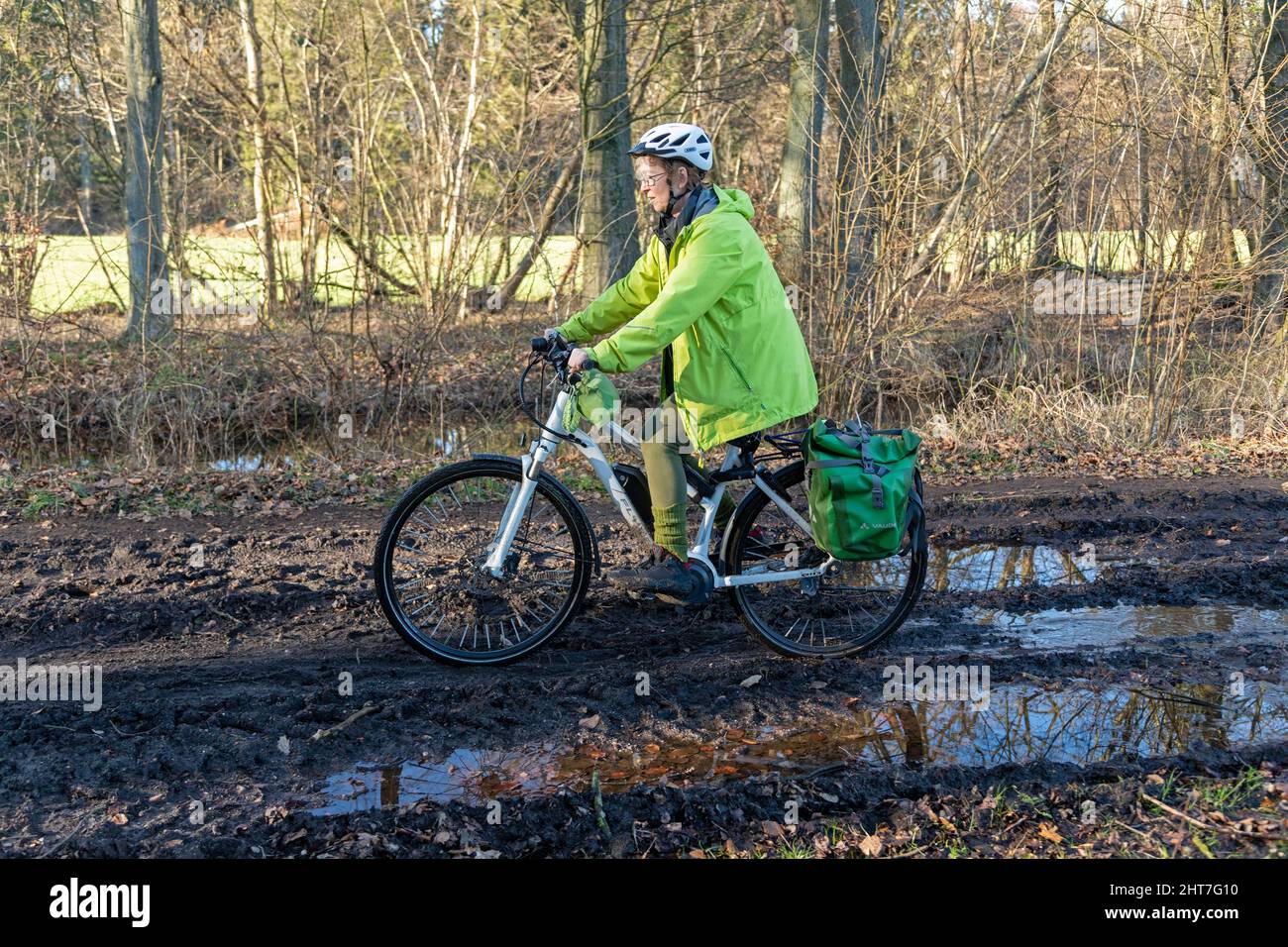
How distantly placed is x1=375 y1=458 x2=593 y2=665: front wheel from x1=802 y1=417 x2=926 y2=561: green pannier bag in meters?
1.09

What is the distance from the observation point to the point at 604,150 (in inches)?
523

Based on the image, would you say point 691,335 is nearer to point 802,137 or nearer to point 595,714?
point 595,714

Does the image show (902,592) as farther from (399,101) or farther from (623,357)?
(399,101)

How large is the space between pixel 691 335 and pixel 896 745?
6.44 feet

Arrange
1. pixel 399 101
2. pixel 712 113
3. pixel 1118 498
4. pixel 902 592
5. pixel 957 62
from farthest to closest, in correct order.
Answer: pixel 712 113
pixel 399 101
pixel 957 62
pixel 1118 498
pixel 902 592

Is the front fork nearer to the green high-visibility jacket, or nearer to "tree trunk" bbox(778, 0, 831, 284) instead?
the green high-visibility jacket

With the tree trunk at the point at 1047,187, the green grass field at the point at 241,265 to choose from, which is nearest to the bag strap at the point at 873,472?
A: the green grass field at the point at 241,265

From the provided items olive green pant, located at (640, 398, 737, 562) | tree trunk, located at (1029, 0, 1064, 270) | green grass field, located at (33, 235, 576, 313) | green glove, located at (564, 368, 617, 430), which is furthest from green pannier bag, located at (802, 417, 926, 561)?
tree trunk, located at (1029, 0, 1064, 270)

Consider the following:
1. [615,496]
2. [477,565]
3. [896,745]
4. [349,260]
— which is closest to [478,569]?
[477,565]

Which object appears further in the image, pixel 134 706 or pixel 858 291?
pixel 858 291

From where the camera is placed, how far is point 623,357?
476 centimetres

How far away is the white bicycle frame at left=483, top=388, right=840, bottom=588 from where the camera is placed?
16.8 feet
